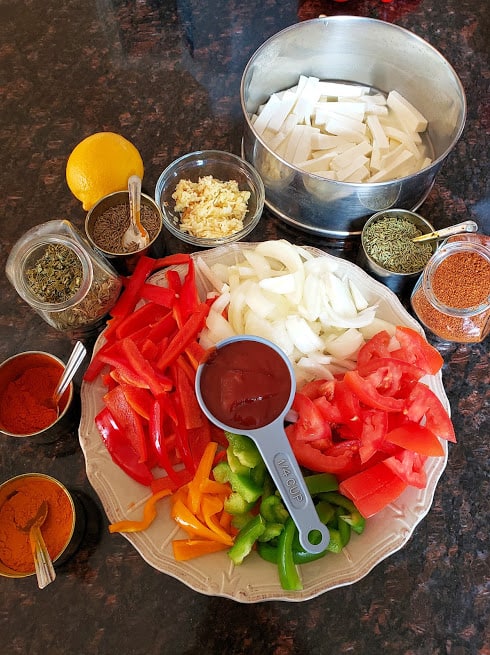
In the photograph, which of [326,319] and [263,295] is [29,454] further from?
[326,319]

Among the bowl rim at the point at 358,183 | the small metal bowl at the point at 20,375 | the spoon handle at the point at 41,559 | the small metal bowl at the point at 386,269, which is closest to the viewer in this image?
the spoon handle at the point at 41,559

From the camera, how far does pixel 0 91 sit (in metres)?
2.12

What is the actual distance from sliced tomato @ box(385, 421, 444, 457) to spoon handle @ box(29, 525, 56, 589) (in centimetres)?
83

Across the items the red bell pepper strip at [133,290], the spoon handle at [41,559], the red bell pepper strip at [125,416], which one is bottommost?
the spoon handle at [41,559]

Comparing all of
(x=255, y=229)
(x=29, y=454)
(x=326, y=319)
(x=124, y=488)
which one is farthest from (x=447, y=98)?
(x=29, y=454)

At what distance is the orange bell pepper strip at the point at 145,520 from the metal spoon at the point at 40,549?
15 cm

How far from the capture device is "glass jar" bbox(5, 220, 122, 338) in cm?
144

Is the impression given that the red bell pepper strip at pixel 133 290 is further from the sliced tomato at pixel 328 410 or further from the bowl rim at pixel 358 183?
the sliced tomato at pixel 328 410

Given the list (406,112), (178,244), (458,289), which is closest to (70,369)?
(178,244)

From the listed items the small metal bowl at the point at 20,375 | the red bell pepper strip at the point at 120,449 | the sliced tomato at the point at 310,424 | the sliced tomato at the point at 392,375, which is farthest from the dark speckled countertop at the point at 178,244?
the sliced tomato at the point at 310,424

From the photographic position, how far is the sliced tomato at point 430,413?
53.5 inches

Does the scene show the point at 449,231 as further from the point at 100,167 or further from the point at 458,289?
the point at 100,167

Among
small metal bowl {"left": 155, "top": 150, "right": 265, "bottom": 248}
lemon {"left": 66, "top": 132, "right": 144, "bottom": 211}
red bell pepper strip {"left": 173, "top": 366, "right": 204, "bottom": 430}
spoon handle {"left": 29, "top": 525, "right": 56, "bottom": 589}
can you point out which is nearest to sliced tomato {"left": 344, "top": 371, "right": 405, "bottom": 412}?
red bell pepper strip {"left": 173, "top": 366, "right": 204, "bottom": 430}

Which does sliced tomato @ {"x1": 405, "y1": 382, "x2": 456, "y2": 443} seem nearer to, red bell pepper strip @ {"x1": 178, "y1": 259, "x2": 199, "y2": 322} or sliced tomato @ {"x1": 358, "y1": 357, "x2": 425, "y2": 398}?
sliced tomato @ {"x1": 358, "y1": 357, "x2": 425, "y2": 398}
